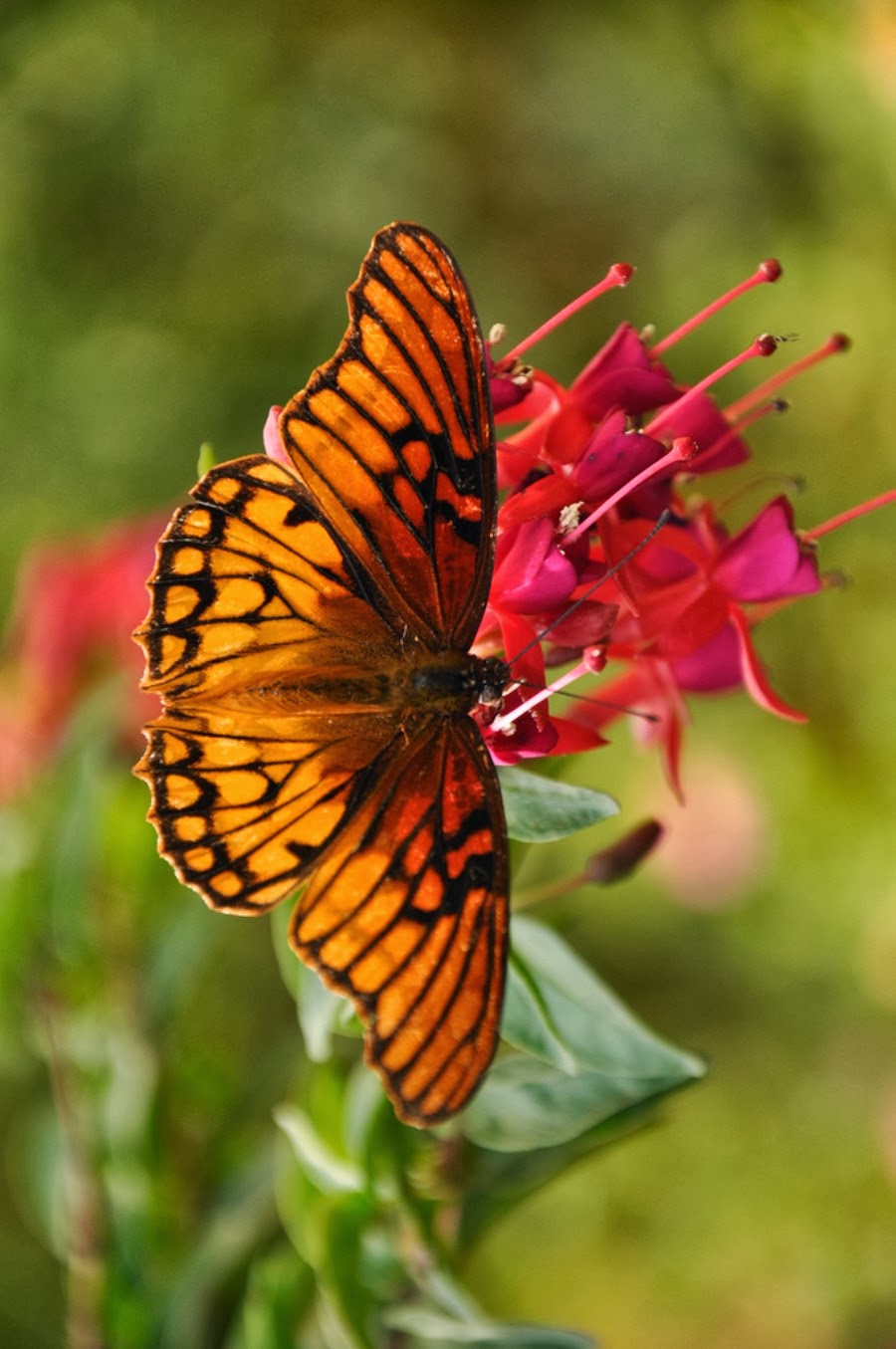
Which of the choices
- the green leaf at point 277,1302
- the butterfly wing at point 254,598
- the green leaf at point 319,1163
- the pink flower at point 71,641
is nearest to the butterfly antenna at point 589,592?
the butterfly wing at point 254,598

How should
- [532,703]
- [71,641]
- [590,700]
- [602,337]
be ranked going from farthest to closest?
[602,337], [71,641], [590,700], [532,703]

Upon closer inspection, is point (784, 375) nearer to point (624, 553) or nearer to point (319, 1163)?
point (624, 553)

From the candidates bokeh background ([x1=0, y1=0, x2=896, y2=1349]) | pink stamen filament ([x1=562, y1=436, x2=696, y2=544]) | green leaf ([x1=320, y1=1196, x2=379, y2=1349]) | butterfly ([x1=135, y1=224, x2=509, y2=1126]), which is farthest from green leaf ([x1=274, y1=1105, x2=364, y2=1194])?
bokeh background ([x1=0, y1=0, x2=896, y2=1349])

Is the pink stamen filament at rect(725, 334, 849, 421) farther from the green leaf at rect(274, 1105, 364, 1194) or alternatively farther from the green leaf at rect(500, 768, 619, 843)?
the green leaf at rect(274, 1105, 364, 1194)

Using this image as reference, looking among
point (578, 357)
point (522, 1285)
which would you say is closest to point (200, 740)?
point (522, 1285)

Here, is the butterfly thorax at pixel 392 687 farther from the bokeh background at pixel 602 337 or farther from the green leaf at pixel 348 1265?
the bokeh background at pixel 602 337

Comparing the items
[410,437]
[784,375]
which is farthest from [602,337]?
[410,437]
